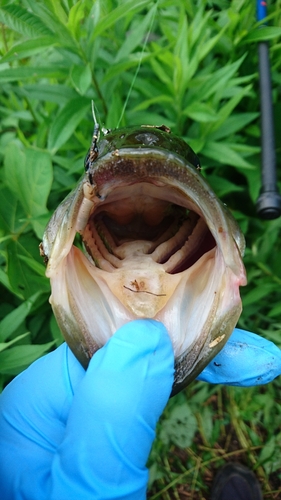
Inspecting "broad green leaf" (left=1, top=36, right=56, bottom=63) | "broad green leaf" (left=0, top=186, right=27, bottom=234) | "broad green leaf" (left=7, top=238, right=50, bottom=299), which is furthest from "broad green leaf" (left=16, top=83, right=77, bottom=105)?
"broad green leaf" (left=7, top=238, right=50, bottom=299)

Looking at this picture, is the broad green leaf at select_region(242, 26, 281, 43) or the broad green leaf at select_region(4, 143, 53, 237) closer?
the broad green leaf at select_region(4, 143, 53, 237)

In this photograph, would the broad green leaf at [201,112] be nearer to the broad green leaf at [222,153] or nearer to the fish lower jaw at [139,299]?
the broad green leaf at [222,153]

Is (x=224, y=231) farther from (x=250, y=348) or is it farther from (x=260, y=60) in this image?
(x=260, y=60)

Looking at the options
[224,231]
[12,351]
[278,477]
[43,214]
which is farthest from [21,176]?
[278,477]

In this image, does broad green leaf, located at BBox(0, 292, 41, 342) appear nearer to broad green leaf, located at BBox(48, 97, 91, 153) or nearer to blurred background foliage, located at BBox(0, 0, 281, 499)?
blurred background foliage, located at BBox(0, 0, 281, 499)

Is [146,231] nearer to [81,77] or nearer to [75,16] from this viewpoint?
[81,77]

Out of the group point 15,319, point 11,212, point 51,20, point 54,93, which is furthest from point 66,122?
point 15,319

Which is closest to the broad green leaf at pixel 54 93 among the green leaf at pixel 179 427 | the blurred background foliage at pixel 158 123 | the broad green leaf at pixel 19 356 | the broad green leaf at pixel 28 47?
the blurred background foliage at pixel 158 123
